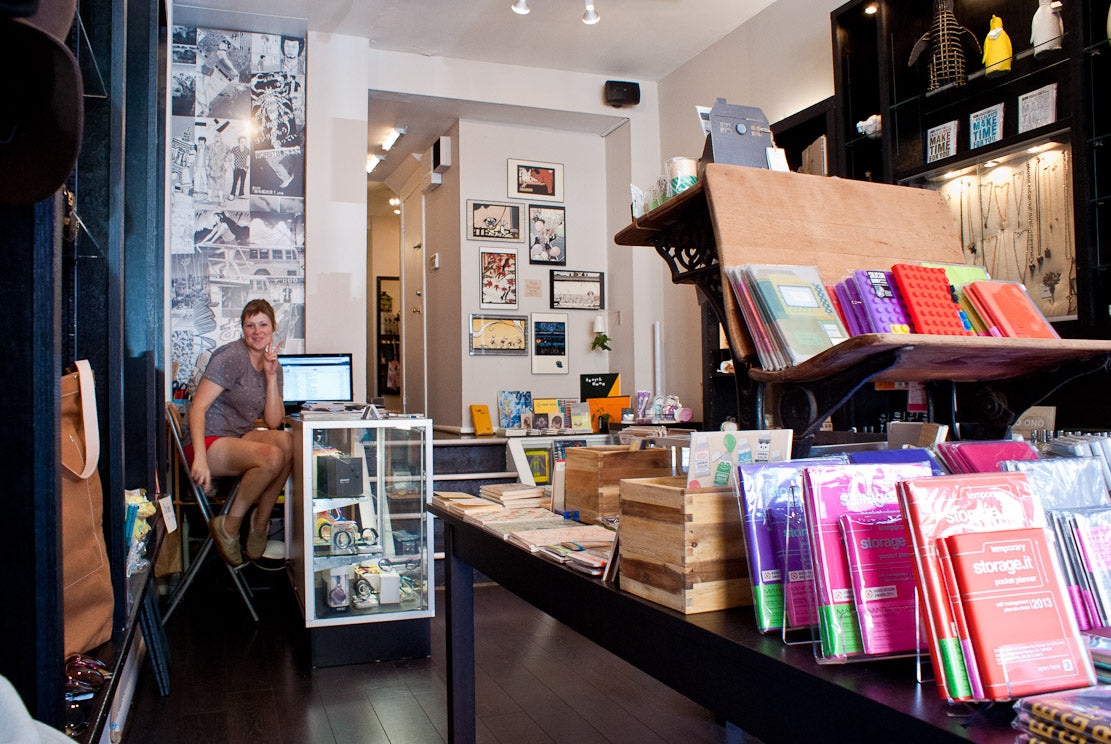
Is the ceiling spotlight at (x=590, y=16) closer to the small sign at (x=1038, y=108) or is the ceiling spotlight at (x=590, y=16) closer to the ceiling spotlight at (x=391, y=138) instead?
the ceiling spotlight at (x=391, y=138)

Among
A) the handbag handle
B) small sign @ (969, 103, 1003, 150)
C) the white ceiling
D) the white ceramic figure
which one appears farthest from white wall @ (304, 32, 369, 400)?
the white ceramic figure

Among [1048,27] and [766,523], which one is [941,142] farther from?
[766,523]

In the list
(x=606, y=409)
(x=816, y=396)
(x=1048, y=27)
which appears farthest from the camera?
(x=606, y=409)

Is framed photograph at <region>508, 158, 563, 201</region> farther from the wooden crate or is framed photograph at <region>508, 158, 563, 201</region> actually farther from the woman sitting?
the wooden crate

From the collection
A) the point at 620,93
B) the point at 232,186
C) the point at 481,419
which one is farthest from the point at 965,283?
the point at 620,93

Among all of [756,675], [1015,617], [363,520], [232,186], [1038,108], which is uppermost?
[232,186]

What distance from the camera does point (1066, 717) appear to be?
64 cm

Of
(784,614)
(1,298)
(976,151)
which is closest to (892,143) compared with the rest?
(976,151)

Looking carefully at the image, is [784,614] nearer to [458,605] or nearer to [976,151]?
[458,605]

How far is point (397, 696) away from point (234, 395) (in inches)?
79.3

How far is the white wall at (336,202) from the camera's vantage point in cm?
555

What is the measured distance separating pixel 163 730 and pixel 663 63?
5.80m

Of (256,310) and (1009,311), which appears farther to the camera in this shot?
(256,310)

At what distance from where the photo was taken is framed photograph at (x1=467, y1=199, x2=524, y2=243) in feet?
22.7
